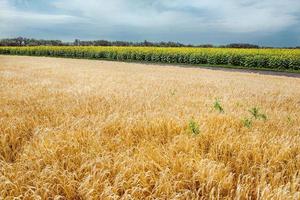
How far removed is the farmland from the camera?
35719mm

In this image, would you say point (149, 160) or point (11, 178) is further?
point (149, 160)

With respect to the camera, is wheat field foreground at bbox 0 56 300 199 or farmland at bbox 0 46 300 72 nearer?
wheat field foreground at bbox 0 56 300 199

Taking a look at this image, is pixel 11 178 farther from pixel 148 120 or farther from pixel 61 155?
pixel 148 120

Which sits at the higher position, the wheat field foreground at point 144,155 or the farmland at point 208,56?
the farmland at point 208,56

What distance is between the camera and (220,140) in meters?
4.11

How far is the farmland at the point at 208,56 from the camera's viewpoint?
1406 inches

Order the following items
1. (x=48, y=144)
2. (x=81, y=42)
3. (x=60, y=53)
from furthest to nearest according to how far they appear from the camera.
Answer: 1. (x=81, y=42)
2. (x=60, y=53)
3. (x=48, y=144)

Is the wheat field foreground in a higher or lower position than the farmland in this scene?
lower

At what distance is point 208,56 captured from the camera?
42406 mm

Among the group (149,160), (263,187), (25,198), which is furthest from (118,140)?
(263,187)

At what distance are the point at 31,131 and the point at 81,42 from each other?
87889 mm

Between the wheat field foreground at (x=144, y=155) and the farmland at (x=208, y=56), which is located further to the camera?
the farmland at (x=208, y=56)

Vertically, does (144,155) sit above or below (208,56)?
below

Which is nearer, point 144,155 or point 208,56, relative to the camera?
point 144,155
